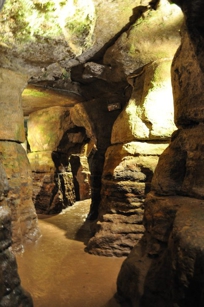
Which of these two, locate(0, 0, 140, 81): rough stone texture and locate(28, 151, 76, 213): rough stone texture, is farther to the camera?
locate(28, 151, 76, 213): rough stone texture

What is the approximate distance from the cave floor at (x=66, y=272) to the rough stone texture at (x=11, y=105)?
1859mm

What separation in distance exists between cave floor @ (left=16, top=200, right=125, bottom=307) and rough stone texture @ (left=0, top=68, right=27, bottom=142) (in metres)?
1.86

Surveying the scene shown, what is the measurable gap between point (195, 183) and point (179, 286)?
76cm

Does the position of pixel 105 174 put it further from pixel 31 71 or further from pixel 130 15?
pixel 130 15

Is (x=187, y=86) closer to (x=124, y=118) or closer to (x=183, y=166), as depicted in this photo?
(x=183, y=166)

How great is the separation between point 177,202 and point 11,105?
3401 mm

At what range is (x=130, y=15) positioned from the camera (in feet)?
12.5

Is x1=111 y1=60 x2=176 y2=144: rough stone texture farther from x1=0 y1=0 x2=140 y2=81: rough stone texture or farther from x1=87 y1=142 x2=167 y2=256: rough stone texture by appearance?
x1=0 y1=0 x2=140 y2=81: rough stone texture

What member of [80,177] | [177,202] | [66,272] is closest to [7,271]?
[177,202]

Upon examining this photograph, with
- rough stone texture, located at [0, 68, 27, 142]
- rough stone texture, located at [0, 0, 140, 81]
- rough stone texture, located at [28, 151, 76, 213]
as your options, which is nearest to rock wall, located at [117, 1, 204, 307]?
rough stone texture, located at [0, 0, 140, 81]

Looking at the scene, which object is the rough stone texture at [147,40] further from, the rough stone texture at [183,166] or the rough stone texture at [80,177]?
the rough stone texture at [80,177]

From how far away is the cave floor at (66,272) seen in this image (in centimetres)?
281

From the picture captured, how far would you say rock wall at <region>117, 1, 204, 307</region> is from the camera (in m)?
1.71

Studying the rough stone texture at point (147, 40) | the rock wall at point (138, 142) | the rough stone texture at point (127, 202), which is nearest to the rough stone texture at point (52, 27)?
the rough stone texture at point (147, 40)
